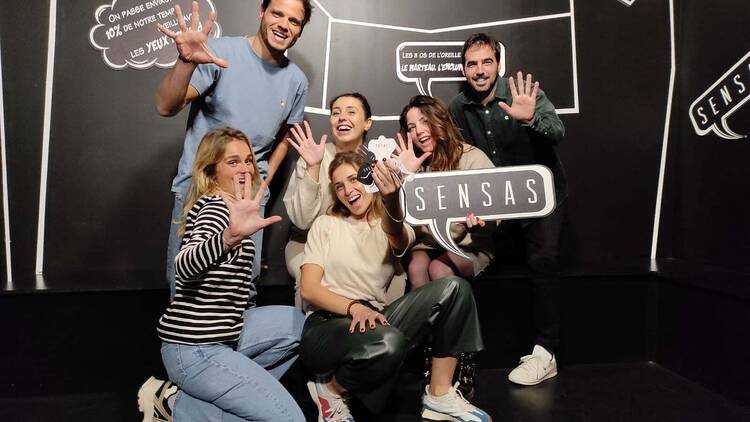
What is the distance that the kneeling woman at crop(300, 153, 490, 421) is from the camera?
2037 mm

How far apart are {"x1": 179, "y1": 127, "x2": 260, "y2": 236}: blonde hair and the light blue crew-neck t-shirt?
400mm

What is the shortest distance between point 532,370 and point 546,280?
1.27 ft

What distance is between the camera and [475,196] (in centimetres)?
224

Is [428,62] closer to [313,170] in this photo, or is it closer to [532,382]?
[313,170]

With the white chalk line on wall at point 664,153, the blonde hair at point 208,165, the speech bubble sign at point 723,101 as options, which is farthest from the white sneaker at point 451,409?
the speech bubble sign at point 723,101

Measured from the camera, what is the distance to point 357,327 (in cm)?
204

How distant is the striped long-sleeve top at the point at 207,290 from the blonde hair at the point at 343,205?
19.0 inches

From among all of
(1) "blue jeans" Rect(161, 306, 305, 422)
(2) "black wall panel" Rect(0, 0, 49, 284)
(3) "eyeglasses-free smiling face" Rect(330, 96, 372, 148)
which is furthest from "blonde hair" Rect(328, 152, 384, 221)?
(2) "black wall panel" Rect(0, 0, 49, 284)

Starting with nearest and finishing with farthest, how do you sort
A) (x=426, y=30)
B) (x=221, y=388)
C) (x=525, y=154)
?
(x=221, y=388), (x=525, y=154), (x=426, y=30)

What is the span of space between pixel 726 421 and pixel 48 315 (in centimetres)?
265

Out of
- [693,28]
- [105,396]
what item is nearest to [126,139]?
[105,396]

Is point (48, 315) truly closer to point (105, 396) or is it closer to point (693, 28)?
point (105, 396)

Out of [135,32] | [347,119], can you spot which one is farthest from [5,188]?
[347,119]

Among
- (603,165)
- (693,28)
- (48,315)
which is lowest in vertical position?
(48,315)
